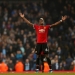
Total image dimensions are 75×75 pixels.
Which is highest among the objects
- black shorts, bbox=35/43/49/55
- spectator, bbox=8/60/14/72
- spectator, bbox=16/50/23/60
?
spectator, bbox=16/50/23/60

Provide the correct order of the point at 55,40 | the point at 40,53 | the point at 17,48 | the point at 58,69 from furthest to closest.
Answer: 1. the point at 55,40
2. the point at 17,48
3. the point at 58,69
4. the point at 40,53

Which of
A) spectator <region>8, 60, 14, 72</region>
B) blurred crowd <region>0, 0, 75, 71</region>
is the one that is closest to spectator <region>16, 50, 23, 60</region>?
blurred crowd <region>0, 0, 75, 71</region>

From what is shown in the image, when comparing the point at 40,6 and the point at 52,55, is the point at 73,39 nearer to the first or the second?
the point at 52,55

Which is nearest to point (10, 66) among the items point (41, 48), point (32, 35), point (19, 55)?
point (19, 55)

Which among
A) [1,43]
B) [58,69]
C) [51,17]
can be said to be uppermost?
[51,17]

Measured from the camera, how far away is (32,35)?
26.7 metres

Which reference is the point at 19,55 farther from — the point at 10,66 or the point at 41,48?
the point at 41,48

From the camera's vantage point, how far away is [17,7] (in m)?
30.4

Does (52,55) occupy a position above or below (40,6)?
below

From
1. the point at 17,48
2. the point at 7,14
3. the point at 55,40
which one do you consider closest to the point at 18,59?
the point at 17,48

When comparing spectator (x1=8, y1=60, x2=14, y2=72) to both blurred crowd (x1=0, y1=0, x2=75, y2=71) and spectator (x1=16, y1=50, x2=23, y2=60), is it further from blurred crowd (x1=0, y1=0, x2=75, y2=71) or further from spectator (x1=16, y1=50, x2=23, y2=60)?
spectator (x1=16, y1=50, x2=23, y2=60)

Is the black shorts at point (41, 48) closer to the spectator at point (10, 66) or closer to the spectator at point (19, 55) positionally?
the spectator at point (10, 66)

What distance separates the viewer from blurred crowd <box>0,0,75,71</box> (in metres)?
23.2

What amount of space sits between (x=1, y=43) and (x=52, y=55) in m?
3.49
